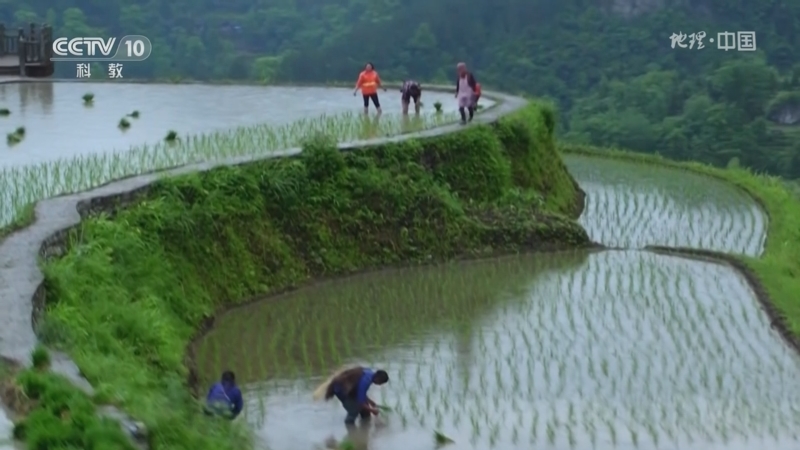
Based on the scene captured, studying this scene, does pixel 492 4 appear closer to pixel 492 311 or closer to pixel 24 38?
pixel 24 38

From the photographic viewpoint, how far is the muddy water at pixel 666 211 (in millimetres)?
13594

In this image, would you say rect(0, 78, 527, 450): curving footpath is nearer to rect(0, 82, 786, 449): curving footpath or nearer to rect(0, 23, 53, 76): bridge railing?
rect(0, 82, 786, 449): curving footpath

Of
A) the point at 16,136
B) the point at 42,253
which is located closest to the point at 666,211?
the point at 16,136

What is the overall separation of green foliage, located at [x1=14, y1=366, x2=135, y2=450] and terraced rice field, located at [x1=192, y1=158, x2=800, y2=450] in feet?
6.05

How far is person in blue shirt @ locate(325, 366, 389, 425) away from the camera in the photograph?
283 inches

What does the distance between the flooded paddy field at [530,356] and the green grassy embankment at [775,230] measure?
0.22 meters

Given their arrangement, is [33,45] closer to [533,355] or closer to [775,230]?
[775,230]

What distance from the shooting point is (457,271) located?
11.7m

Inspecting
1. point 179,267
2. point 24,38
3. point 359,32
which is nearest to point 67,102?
point 24,38

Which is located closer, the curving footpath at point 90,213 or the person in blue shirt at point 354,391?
the curving footpath at point 90,213

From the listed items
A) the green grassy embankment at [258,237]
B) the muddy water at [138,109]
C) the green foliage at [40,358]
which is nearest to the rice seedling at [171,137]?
the muddy water at [138,109]

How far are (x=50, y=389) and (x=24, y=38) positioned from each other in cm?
1698

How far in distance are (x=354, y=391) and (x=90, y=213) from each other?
3031 mm

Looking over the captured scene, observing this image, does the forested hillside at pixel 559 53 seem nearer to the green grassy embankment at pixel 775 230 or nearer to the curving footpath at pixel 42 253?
the green grassy embankment at pixel 775 230
